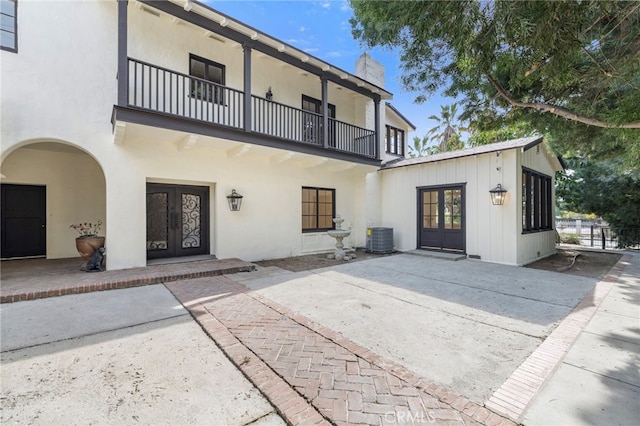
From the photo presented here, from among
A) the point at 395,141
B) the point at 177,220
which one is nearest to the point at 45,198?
the point at 177,220

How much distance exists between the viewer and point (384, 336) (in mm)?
3256

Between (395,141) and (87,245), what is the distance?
42.6ft

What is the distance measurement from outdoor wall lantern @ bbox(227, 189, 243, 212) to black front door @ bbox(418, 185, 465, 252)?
5.92 meters

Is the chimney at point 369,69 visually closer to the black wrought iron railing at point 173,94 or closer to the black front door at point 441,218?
the black front door at point 441,218

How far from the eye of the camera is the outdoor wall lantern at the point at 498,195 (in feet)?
24.6

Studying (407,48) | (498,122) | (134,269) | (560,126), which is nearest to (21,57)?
(134,269)

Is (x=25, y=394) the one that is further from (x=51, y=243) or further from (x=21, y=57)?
(x=51, y=243)

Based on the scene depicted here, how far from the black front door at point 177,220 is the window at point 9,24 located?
342 centimetres

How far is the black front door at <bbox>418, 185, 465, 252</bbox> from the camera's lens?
28.3ft

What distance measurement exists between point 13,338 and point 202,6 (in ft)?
21.4

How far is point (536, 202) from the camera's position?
911 cm

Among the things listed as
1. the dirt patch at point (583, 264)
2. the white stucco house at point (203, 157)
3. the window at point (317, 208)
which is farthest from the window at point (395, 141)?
the dirt patch at point (583, 264)

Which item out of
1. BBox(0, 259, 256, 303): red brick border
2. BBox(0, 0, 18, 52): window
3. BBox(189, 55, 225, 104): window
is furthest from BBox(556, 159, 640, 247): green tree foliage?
BBox(0, 0, 18, 52): window

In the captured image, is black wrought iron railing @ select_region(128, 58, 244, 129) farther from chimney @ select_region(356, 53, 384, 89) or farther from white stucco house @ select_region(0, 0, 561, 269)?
chimney @ select_region(356, 53, 384, 89)
